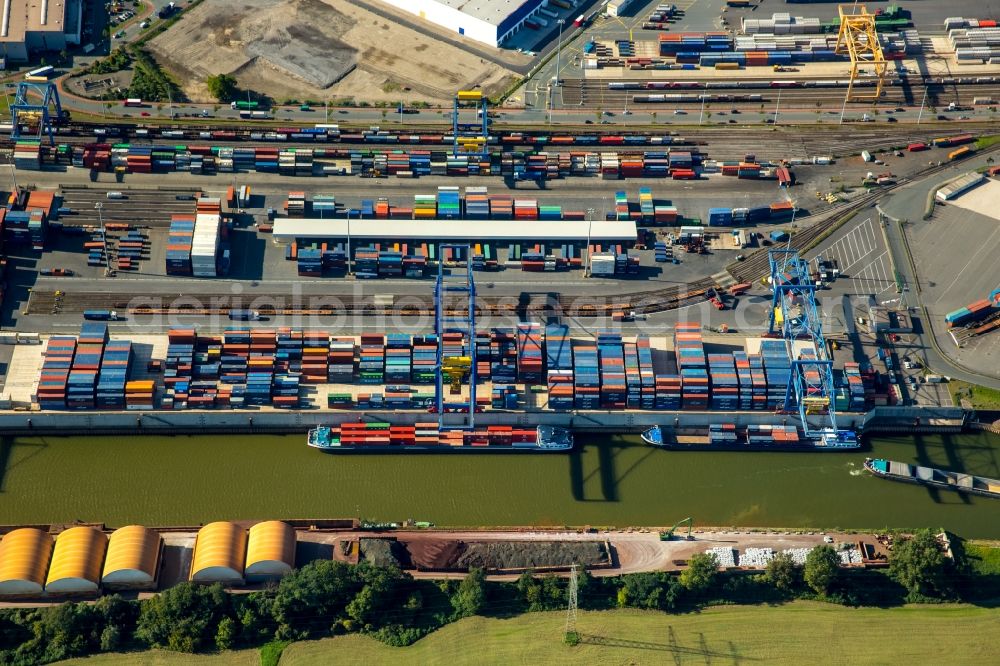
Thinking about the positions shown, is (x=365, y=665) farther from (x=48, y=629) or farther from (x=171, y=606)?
(x=48, y=629)

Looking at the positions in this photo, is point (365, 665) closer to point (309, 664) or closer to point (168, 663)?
point (309, 664)

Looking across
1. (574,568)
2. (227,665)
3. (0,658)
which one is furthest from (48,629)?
(574,568)

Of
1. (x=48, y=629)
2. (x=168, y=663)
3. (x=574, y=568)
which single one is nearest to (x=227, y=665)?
(x=168, y=663)

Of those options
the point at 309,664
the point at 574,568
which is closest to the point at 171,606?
the point at 309,664

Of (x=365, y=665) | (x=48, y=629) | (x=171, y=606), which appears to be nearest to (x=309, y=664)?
(x=365, y=665)

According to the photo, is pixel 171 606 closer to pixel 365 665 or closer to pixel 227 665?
pixel 227 665

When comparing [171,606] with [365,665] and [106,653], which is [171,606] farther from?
[365,665]
